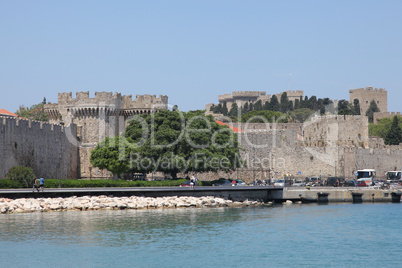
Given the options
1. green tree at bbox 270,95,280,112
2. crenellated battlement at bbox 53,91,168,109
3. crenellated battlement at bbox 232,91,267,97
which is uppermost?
crenellated battlement at bbox 232,91,267,97

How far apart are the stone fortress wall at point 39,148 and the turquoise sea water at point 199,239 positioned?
1012 centimetres

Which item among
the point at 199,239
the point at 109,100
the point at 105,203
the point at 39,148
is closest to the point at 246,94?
the point at 109,100

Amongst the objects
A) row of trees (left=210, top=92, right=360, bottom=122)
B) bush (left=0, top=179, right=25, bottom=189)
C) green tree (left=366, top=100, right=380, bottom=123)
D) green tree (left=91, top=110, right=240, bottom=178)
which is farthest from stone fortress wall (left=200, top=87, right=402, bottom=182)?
green tree (left=366, top=100, right=380, bottom=123)

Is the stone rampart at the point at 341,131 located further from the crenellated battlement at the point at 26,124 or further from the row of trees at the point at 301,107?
the row of trees at the point at 301,107

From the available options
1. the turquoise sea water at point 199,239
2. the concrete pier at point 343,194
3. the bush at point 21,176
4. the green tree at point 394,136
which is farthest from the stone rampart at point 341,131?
the bush at point 21,176

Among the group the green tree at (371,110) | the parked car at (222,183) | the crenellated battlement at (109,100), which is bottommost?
the parked car at (222,183)

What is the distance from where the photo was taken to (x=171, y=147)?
4919 cm

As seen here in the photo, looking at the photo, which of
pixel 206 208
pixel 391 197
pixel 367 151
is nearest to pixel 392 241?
pixel 206 208

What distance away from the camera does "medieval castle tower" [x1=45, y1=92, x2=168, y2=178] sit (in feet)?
195

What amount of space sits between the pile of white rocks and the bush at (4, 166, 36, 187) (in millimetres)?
4360

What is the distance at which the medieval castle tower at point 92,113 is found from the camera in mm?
59344

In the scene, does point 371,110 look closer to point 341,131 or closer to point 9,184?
point 341,131

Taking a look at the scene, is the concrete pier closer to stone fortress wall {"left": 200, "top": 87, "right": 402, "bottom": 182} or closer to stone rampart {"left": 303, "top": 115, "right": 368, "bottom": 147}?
stone fortress wall {"left": 200, "top": 87, "right": 402, "bottom": 182}

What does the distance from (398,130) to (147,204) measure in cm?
6560
